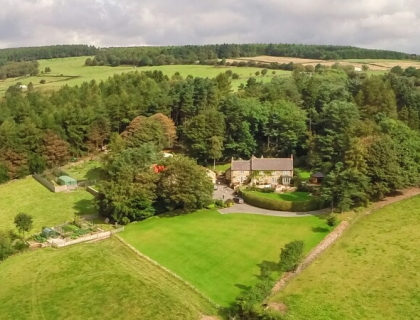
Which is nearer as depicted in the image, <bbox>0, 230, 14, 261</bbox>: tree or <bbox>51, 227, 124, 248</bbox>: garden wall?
<bbox>0, 230, 14, 261</bbox>: tree

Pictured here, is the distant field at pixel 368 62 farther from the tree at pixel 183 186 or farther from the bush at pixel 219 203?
the tree at pixel 183 186

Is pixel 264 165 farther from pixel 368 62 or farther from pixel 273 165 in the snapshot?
pixel 368 62

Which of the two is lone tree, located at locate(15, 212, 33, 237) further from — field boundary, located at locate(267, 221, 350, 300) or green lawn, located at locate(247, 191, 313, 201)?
field boundary, located at locate(267, 221, 350, 300)

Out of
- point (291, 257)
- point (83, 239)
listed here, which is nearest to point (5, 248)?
point (83, 239)

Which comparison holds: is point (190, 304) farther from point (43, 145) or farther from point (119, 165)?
point (43, 145)

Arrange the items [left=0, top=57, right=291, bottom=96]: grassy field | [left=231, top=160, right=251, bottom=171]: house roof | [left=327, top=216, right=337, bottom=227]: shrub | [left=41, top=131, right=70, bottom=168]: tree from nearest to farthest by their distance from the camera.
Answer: [left=327, top=216, right=337, bottom=227]: shrub < [left=231, top=160, right=251, bottom=171]: house roof < [left=41, top=131, right=70, bottom=168]: tree < [left=0, top=57, right=291, bottom=96]: grassy field

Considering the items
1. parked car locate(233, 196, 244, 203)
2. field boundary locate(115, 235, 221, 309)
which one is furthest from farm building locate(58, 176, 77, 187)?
parked car locate(233, 196, 244, 203)

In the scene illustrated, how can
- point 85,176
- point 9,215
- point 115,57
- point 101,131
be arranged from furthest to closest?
point 115,57 → point 101,131 → point 85,176 → point 9,215

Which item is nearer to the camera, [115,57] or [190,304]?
[190,304]

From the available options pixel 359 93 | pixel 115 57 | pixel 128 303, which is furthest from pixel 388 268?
pixel 115 57
